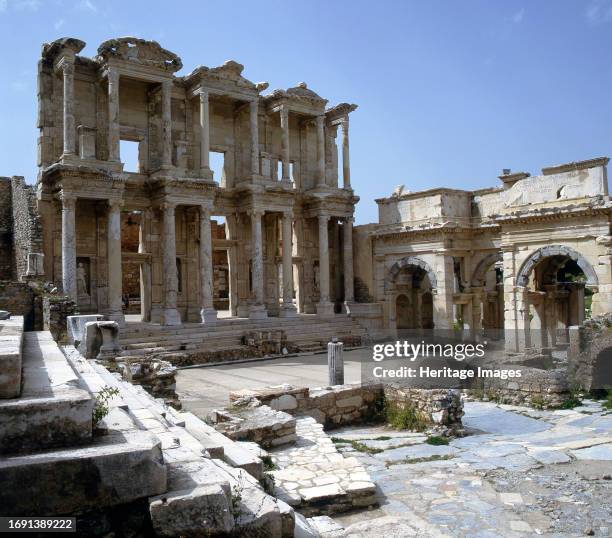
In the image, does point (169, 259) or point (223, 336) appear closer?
point (223, 336)

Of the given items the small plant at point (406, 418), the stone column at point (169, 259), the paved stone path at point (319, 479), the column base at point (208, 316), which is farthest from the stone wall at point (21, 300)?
the paved stone path at point (319, 479)

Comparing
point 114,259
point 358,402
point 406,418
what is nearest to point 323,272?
point 114,259

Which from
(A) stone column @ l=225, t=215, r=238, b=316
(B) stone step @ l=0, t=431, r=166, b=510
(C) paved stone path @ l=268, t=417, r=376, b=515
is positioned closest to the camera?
(B) stone step @ l=0, t=431, r=166, b=510

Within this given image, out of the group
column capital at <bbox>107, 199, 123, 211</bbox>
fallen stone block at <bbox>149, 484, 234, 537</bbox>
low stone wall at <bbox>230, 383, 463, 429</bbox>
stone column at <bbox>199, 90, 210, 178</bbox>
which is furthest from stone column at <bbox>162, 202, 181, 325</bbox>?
fallen stone block at <bbox>149, 484, 234, 537</bbox>

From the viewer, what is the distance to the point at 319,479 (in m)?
6.27

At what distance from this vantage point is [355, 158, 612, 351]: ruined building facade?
60.5ft

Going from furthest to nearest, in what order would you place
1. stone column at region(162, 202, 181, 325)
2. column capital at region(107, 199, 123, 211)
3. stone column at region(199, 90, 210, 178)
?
stone column at region(199, 90, 210, 178) < stone column at region(162, 202, 181, 325) < column capital at region(107, 199, 123, 211)

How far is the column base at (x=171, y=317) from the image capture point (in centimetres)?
2066

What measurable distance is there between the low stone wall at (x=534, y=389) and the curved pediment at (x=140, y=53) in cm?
1656

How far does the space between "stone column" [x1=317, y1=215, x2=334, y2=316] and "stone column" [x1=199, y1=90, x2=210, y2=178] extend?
5.96 m

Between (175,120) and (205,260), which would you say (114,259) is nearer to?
(205,260)

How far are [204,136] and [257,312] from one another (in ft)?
24.1

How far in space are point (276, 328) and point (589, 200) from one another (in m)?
11.9

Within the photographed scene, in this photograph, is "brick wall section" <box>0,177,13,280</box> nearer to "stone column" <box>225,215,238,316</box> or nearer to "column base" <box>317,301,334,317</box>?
"stone column" <box>225,215,238,316</box>
